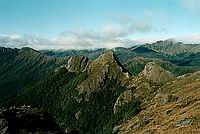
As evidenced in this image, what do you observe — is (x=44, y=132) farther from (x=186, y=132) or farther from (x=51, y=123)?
(x=186, y=132)

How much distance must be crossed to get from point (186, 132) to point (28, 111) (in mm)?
123729

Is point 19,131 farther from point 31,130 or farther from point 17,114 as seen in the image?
point 17,114

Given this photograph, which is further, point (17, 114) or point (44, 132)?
point (17, 114)

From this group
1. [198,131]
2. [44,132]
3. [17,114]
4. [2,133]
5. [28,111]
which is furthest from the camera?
[198,131]

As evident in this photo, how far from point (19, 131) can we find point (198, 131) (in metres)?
131

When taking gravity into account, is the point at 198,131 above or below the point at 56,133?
below

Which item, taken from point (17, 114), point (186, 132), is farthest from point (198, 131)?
point (17, 114)

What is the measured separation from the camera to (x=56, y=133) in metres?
85.0

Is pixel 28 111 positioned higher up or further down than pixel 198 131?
higher up

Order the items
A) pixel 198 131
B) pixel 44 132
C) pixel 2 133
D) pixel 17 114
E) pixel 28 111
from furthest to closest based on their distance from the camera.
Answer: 1. pixel 198 131
2. pixel 28 111
3. pixel 17 114
4. pixel 44 132
5. pixel 2 133

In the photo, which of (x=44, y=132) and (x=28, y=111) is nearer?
(x=44, y=132)

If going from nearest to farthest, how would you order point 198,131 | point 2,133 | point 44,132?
point 2,133 < point 44,132 < point 198,131

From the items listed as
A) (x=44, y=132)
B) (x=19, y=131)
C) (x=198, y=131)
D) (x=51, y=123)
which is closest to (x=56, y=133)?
(x=44, y=132)

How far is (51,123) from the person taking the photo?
9919cm
